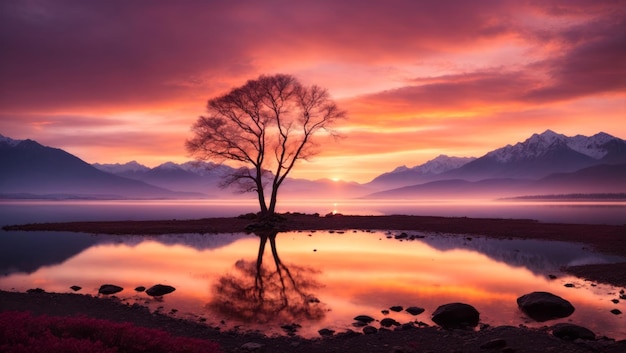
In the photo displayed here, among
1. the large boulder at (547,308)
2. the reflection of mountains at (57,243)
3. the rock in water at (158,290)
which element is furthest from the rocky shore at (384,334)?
the reflection of mountains at (57,243)

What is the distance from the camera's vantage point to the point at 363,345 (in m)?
12.8

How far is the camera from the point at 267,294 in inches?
781

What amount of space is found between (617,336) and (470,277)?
33.3 feet

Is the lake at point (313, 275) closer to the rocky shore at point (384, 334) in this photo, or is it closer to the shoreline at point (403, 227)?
the rocky shore at point (384, 334)

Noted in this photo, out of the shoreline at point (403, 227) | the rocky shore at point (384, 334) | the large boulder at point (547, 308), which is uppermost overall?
the shoreline at point (403, 227)

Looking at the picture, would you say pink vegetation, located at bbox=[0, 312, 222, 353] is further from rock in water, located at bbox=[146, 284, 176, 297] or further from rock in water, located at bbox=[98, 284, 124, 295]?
rock in water, located at bbox=[98, 284, 124, 295]

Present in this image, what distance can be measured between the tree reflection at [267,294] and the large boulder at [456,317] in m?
4.25

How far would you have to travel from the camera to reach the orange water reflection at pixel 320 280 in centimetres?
1636

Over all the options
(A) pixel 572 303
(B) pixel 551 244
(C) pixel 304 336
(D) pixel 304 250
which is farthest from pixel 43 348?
(B) pixel 551 244

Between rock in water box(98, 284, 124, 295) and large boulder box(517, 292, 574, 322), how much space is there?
17513mm

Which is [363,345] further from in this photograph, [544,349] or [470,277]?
[470,277]

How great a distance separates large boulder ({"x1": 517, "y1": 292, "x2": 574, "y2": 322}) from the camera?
52.3ft

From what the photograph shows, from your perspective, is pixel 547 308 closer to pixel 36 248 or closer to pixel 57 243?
pixel 36 248

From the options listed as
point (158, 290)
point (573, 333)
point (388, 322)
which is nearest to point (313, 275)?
point (158, 290)
